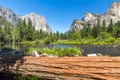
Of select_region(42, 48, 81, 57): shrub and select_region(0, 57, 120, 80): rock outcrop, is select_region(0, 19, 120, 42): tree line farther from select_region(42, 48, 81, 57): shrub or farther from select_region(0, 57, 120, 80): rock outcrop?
select_region(0, 57, 120, 80): rock outcrop

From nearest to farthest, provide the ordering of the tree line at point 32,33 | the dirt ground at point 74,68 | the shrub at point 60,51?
the dirt ground at point 74,68 < the shrub at point 60,51 < the tree line at point 32,33

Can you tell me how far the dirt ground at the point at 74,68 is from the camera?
8.82m

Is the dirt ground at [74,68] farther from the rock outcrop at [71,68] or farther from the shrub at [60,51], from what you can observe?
the shrub at [60,51]

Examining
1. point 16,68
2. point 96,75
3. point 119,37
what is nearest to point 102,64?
point 96,75

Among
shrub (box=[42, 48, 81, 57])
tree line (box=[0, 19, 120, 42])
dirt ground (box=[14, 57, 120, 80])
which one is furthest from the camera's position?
tree line (box=[0, 19, 120, 42])

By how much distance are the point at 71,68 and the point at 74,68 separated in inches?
5.0

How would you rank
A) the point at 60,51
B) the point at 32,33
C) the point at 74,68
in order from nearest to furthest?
the point at 74,68, the point at 60,51, the point at 32,33

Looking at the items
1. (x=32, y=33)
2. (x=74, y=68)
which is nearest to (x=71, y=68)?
(x=74, y=68)

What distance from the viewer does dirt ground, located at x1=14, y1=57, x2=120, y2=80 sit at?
347 inches

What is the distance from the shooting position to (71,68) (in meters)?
9.52

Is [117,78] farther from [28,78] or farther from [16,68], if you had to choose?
[16,68]

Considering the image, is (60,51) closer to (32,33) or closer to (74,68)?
(74,68)

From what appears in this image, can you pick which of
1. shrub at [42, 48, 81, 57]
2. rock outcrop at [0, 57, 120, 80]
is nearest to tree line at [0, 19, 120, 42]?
shrub at [42, 48, 81, 57]

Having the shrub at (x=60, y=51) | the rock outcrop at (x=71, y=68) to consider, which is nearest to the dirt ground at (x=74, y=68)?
the rock outcrop at (x=71, y=68)
